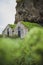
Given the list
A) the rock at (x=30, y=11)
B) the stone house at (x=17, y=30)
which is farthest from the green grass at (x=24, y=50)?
the rock at (x=30, y=11)

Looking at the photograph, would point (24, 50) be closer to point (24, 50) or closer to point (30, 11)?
point (24, 50)

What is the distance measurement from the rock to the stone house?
2125 mm

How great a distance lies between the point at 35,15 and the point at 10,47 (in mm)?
34839

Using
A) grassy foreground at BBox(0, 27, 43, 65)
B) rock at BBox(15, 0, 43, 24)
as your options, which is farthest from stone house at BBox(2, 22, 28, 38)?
grassy foreground at BBox(0, 27, 43, 65)

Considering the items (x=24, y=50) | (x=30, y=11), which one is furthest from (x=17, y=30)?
(x=24, y=50)

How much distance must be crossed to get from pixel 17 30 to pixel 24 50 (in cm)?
3255

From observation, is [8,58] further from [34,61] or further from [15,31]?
[15,31]

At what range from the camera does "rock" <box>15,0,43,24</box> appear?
43.4 meters

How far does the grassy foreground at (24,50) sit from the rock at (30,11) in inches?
1350

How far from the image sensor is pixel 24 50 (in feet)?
29.8

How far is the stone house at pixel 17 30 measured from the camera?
3916 cm

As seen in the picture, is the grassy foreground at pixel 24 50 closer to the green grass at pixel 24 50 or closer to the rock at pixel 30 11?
the green grass at pixel 24 50

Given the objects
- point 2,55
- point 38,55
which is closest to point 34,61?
point 38,55

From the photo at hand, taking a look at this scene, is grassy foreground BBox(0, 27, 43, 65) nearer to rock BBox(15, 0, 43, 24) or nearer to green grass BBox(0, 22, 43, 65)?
green grass BBox(0, 22, 43, 65)
